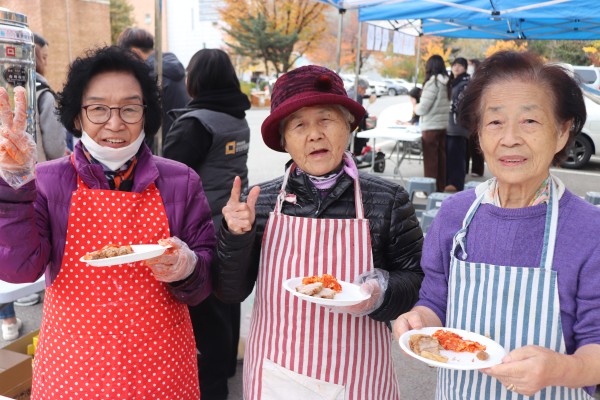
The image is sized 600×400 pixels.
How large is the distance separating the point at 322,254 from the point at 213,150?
5.22ft

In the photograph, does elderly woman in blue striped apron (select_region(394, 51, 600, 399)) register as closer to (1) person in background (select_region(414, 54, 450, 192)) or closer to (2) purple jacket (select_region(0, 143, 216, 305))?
(2) purple jacket (select_region(0, 143, 216, 305))

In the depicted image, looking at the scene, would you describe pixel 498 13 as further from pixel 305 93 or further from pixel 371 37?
pixel 305 93

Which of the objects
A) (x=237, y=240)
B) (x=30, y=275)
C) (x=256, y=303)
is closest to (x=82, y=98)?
(x=30, y=275)

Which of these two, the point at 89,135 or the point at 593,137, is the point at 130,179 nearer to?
the point at 89,135

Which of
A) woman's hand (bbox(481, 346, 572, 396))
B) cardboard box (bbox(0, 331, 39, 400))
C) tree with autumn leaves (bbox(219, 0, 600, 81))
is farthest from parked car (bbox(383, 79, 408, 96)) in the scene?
woman's hand (bbox(481, 346, 572, 396))

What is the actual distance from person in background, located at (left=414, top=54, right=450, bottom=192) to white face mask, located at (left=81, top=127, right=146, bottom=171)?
7279mm

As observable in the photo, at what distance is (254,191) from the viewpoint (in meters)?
1.66

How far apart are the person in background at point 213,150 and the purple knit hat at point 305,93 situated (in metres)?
1.39

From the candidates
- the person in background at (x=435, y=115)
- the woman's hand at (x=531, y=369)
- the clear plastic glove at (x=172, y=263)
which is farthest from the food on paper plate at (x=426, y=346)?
the person in background at (x=435, y=115)

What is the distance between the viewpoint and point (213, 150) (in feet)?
10.4

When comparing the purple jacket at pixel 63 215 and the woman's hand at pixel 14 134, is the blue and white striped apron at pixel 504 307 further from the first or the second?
the woman's hand at pixel 14 134

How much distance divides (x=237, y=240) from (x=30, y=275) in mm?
633

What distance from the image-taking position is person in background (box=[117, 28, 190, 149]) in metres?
4.75

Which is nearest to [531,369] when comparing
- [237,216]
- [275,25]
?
[237,216]
